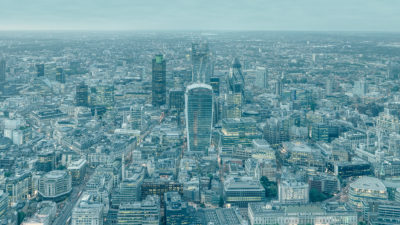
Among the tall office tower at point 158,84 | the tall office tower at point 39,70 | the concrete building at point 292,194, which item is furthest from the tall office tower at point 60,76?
the concrete building at point 292,194

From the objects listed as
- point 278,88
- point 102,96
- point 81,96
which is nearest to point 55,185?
point 81,96

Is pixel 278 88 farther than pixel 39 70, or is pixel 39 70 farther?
pixel 39 70

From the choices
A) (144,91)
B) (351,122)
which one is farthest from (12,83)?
(351,122)

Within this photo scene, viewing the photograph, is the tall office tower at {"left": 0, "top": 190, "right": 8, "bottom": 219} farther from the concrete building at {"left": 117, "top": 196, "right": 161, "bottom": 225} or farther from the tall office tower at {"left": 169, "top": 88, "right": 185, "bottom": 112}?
the tall office tower at {"left": 169, "top": 88, "right": 185, "bottom": 112}

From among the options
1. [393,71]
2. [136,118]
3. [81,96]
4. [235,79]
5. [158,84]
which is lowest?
[136,118]

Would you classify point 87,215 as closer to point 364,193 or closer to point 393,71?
point 364,193

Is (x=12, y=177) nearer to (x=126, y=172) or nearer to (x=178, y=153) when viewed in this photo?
(x=126, y=172)
